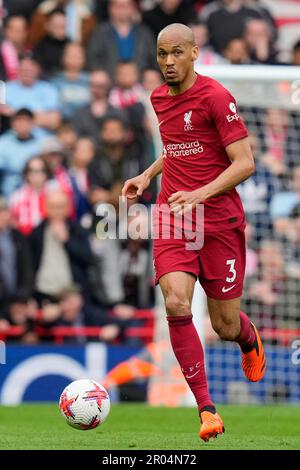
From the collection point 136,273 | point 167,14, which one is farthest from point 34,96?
point 136,273

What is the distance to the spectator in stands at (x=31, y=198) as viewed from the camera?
14.0 meters

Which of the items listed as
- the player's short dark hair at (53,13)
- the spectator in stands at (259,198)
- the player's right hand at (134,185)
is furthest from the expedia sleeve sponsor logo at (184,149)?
the player's short dark hair at (53,13)

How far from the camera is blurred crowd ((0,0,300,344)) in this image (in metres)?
13.5

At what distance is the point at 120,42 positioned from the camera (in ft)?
→ 52.0

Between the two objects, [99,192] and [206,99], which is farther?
[99,192]

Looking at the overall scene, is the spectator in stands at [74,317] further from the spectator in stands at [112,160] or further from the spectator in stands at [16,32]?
the spectator in stands at [16,32]

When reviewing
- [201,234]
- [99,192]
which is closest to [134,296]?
[99,192]

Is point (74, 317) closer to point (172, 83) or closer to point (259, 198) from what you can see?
point (259, 198)

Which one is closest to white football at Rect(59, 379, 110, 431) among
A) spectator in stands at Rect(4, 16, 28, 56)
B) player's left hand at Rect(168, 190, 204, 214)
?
player's left hand at Rect(168, 190, 204, 214)

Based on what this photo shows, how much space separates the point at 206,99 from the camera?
306 inches

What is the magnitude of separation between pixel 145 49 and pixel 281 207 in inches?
142

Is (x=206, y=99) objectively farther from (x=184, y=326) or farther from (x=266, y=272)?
(x=266, y=272)

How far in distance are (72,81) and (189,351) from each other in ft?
27.7

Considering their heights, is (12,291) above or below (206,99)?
below
